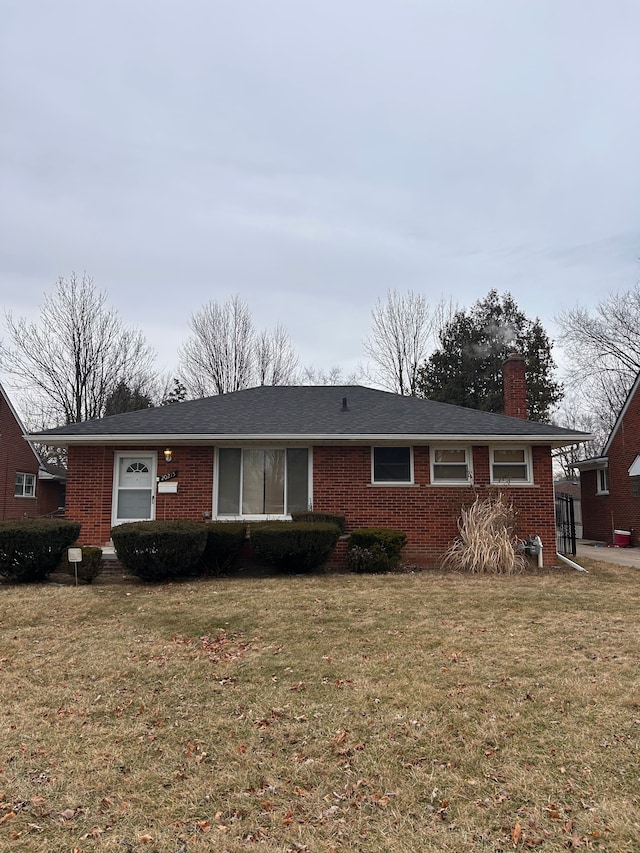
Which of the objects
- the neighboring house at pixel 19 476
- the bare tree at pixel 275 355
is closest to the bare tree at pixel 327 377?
the bare tree at pixel 275 355

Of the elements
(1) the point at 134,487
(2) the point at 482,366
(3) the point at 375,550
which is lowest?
(3) the point at 375,550

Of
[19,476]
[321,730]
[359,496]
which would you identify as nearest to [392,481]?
[359,496]

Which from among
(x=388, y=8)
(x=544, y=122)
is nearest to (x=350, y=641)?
(x=388, y=8)

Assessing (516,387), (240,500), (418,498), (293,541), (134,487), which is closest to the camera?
(293,541)

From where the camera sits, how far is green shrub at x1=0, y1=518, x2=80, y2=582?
991cm

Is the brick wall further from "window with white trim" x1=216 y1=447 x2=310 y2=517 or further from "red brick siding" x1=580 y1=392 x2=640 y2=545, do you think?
"red brick siding" x1=580 y1=392 x2=640 y2=545

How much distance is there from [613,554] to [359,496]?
9229mm

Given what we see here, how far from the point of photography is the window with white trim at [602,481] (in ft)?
71.7

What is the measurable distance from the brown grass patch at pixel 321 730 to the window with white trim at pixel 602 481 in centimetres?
1559

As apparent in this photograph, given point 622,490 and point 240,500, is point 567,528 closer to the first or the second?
point 622,490

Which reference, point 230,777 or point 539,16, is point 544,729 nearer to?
point 230,777

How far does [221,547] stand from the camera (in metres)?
11.0

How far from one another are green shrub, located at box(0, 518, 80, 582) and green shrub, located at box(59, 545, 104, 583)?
190 mm

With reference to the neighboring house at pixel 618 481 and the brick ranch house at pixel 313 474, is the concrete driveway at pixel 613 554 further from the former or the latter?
the brick ranch house at pixel 313 474
